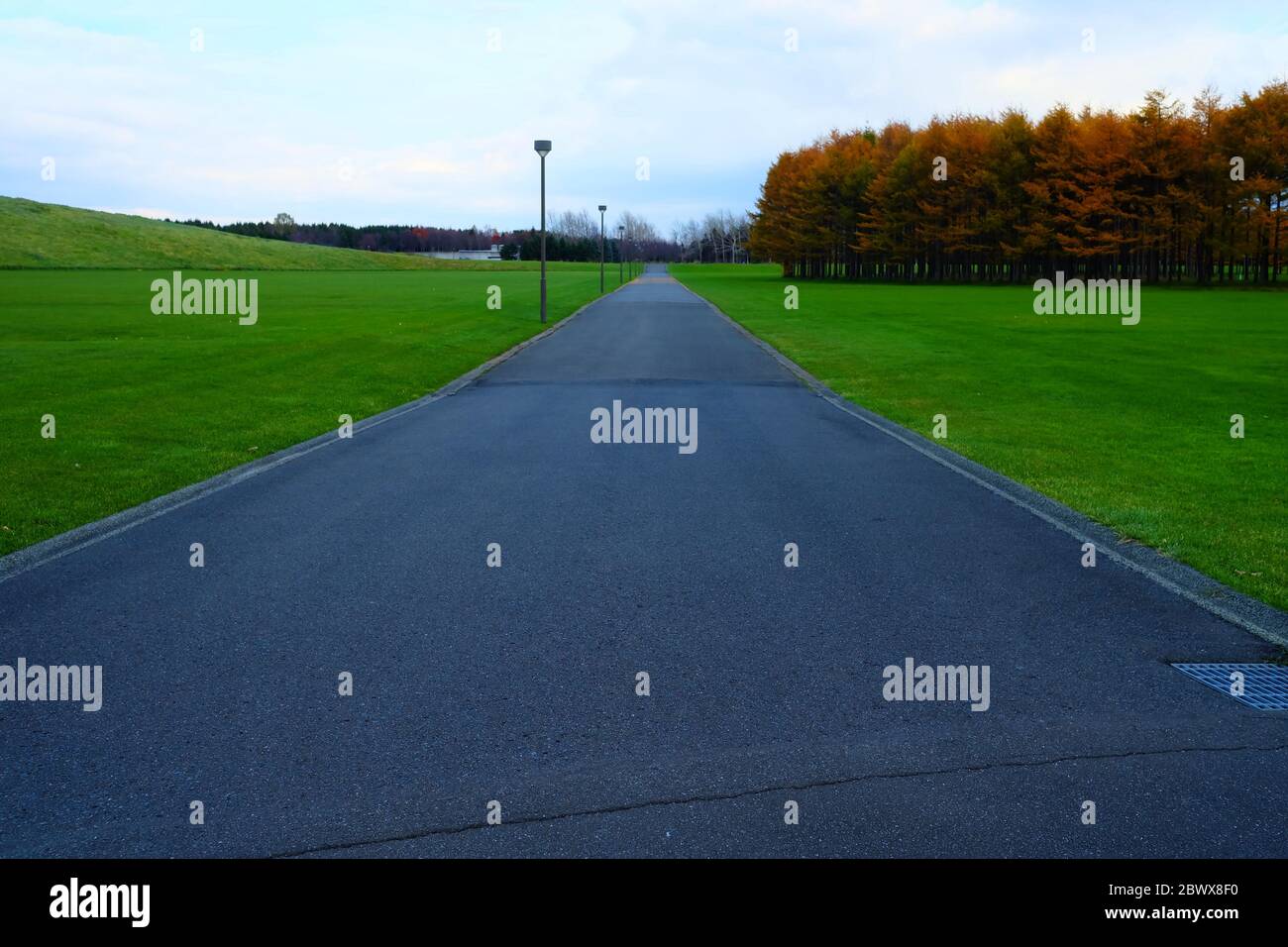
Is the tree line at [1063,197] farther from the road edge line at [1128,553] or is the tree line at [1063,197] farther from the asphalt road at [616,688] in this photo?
the asphalt road at [616,688]

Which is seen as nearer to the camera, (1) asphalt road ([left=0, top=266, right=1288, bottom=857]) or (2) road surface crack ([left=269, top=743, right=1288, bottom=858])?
(2) road surface crack ([left=269, top=743, right=1288, bottom=858])

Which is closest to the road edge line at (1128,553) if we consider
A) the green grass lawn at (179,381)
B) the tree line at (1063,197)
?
the green grass lawn at (179,381)

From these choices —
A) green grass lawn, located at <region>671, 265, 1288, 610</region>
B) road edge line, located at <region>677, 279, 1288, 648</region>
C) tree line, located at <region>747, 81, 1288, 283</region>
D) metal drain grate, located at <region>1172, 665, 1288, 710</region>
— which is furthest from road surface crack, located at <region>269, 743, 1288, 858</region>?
tree line, located at <region>747, 81, 1288, 283</region>

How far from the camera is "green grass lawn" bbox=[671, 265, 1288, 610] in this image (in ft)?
27.5

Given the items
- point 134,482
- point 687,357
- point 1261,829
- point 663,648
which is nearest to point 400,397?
point 134,482

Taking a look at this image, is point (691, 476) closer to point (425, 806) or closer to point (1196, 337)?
point (425, 806)

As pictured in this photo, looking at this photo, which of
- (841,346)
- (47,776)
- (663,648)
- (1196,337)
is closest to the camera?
(47,776)

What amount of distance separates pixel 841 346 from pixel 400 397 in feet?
43.0

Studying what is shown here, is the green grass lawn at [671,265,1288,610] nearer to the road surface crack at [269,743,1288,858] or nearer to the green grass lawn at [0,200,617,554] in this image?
the road surface crack at [269,743,1288,858]

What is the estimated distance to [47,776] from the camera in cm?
399

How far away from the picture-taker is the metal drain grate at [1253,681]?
15.7 ft

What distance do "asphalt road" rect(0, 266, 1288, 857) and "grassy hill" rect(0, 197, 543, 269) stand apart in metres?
95.8

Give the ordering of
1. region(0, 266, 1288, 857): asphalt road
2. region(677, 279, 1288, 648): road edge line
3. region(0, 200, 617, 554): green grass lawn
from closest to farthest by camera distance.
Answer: region(0, 266, 1288, 857): asphalt road < region(677, 279, 1288, 648): road edge line < region(0, 200, 617, 554): green grass lawn

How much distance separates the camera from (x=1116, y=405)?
51.3ft
